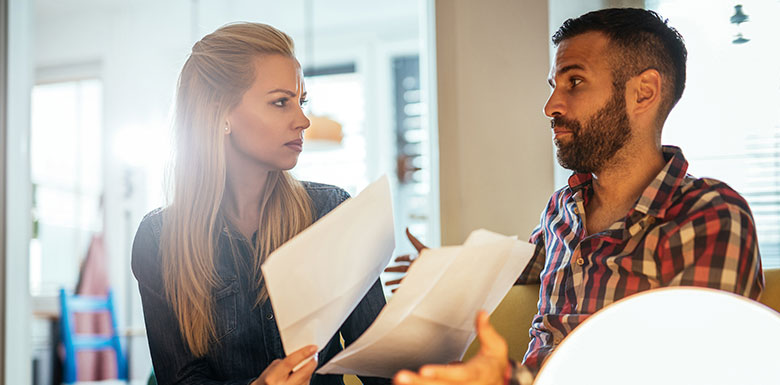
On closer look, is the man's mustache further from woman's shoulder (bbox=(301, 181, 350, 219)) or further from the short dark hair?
woman's shoulder (bbox=(301, 181, 350, 219))

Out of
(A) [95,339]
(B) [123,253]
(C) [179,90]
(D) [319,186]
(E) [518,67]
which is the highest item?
(E) [518,67]

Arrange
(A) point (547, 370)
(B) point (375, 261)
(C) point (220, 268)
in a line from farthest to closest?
(C) point (220, 268), (B) point (375, 261), (A) point (547, 370)

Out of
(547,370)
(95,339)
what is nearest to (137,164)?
(95,339)

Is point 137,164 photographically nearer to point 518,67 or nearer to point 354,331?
point 518,67

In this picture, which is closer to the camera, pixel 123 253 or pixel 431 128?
pixel 431 128

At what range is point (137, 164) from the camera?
4793 millimetres

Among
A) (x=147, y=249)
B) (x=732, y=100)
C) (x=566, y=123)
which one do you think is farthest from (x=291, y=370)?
(x=732, y=100)

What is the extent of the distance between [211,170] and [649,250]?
0.81 m

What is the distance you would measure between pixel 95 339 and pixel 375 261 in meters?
4.09

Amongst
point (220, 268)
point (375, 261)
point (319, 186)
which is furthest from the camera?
point (319, 186)

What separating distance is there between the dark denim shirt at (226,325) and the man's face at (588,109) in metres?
0.45

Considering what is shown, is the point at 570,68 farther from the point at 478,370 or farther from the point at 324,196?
the point at 478,370

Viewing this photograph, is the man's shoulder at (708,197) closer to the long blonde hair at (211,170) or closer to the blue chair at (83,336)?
the long blonde hair at (211,170)

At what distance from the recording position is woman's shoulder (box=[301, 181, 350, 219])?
136 centimetres
